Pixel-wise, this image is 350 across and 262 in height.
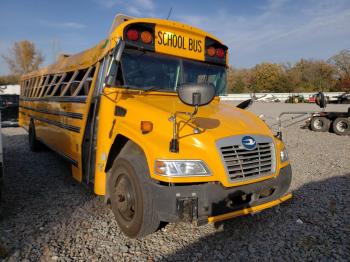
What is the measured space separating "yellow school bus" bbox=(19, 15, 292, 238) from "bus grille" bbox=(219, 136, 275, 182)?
0.01m

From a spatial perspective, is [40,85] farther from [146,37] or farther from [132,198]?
[132,198]

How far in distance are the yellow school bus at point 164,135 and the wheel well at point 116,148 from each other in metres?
0.02

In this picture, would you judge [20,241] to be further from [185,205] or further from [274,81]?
[274,81]

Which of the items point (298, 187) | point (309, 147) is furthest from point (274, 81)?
point (298, 187)

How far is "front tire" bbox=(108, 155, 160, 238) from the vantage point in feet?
9.23

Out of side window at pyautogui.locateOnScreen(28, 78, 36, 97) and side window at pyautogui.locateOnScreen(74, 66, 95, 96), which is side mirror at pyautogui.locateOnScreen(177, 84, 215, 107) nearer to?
side window at pyautogui.locateOnScreen(74, 66, 95, 96)

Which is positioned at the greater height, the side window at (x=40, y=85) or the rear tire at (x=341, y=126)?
the side window at (x=40, y=85)

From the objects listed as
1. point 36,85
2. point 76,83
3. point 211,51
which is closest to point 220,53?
point 211,51

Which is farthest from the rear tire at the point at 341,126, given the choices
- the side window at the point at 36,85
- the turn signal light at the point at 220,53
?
the side window at the point at 36,85

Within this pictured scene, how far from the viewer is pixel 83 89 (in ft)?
14.5

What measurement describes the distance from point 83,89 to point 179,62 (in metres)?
1.57

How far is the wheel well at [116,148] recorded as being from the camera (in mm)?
3467

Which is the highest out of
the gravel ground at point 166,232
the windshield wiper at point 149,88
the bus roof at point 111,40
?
the bus roof at point 111,40

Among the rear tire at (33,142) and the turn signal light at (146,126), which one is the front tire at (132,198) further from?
the rear tire at (33,142)
